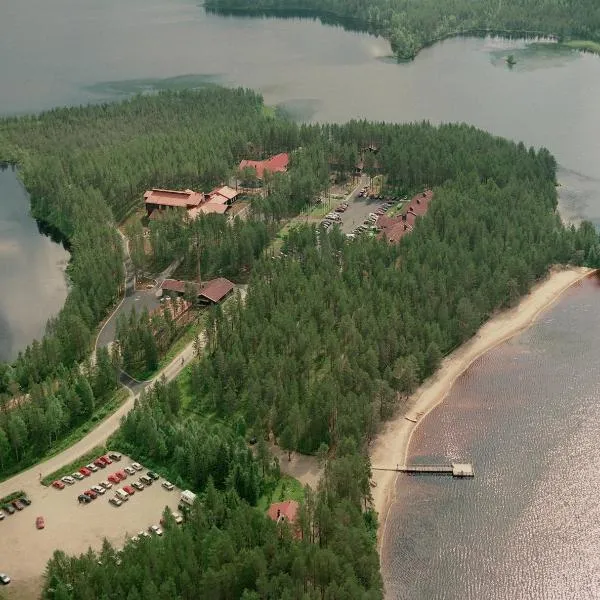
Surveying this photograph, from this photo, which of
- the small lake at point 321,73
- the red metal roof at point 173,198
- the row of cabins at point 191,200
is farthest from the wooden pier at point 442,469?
the red metal roof at point 173,198

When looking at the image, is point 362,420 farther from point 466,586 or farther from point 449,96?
point 449,96

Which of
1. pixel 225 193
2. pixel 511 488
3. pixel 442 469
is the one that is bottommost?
pixel 511 488

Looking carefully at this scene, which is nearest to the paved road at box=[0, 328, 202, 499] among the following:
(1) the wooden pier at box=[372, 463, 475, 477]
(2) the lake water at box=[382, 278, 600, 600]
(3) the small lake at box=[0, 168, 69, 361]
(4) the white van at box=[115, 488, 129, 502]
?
(4) the white van at box=[115, 488, 129, 502]

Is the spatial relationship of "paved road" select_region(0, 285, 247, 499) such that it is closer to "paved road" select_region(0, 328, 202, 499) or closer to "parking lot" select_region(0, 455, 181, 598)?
"paved road" select_region(0, 328, 202, 499)

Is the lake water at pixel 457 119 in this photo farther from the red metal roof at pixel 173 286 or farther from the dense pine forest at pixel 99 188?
the red metal roof at pixel 173 286

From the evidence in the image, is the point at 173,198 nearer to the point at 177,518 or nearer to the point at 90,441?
the point at 90,441

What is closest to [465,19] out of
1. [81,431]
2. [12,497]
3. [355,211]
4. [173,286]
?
[355,211]

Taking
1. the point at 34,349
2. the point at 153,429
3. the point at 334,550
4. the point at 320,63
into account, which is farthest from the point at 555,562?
the point at 320,63
